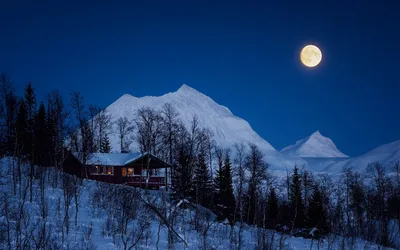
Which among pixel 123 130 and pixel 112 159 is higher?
pixel 123 130

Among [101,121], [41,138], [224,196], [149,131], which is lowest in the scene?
[224,196]

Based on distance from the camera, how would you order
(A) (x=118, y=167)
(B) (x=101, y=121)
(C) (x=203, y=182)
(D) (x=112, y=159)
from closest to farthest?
(C) (x=203, y=182), (A) (x=118, y=167), (D) (x=112, y=159), (B) (x=101, y=121)

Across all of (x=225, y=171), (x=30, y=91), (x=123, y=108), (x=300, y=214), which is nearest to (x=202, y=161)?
(x=225, y=171)

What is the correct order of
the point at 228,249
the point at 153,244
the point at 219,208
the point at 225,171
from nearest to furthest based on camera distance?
the point at 153,244
the point at 228,249
the point at 219,208
the point at 225,171

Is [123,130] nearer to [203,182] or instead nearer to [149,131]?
[149,131]

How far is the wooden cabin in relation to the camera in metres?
42.6

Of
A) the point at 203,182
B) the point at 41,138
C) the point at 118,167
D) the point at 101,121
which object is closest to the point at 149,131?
the point at 118,167

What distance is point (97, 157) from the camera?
147 ft

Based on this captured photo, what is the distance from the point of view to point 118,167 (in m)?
44.2

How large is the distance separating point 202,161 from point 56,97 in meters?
21.6

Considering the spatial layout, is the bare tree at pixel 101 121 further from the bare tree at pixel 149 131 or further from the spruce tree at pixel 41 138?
the spruce tree at pixel 41 138

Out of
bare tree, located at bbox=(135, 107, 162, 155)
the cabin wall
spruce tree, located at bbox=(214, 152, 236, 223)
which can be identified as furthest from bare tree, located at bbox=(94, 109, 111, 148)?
spruce tree, located at bbox=(214, 152, 236, 223)

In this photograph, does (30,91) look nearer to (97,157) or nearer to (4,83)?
(4,83)

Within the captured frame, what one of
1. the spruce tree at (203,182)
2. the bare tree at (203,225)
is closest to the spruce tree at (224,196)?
the spruce tree at (203,182)
